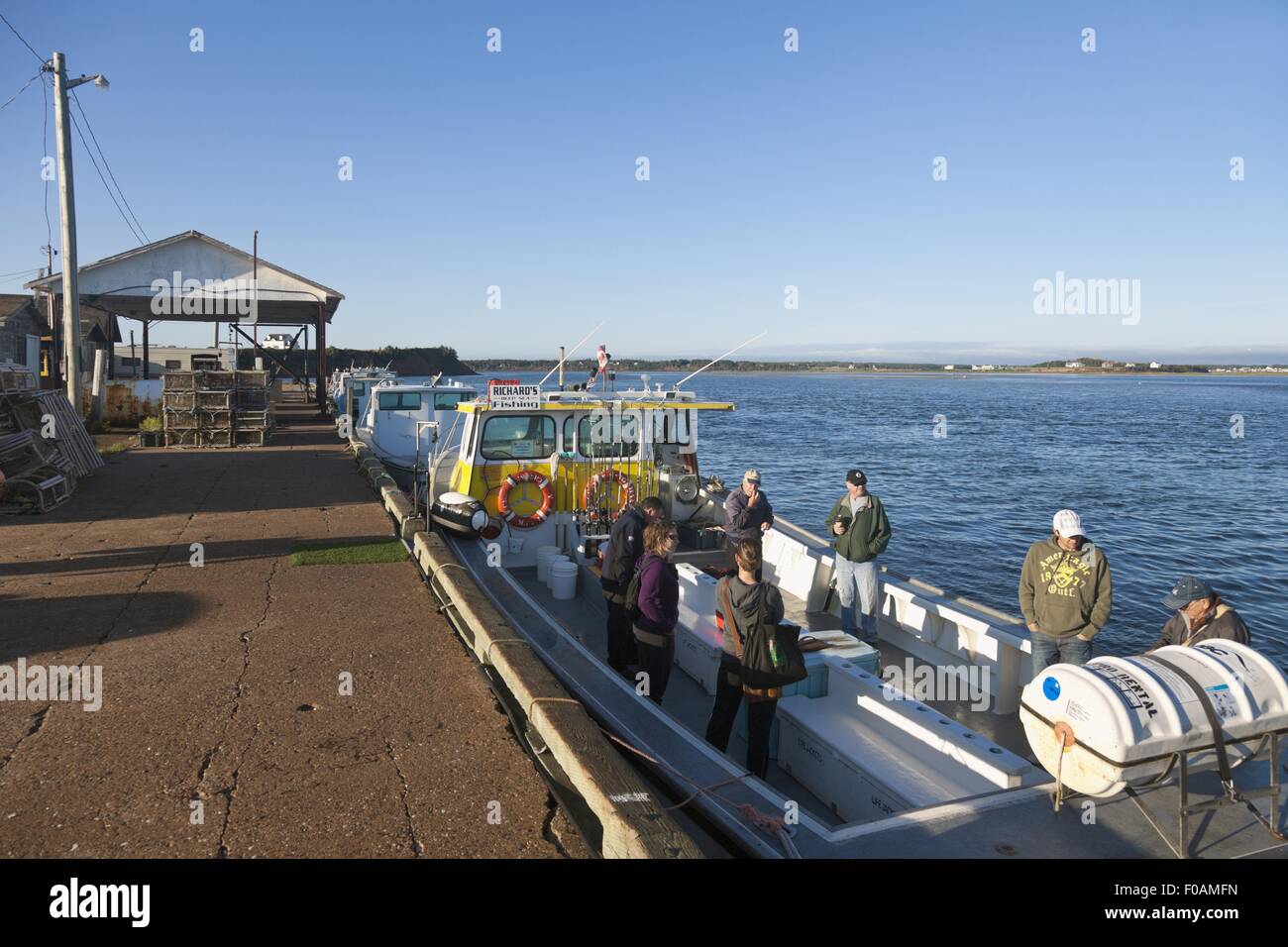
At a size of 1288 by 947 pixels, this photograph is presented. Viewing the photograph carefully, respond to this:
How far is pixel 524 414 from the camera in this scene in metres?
9.16

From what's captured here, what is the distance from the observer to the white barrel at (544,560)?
28.9ft

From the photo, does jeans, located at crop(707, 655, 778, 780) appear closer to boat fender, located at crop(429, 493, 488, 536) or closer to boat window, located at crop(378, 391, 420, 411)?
boat fender, located at crop(429, 493, 488, 536)

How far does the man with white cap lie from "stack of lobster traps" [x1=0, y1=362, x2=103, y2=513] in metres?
11.4

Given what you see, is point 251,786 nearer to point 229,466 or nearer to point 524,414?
point 524,414

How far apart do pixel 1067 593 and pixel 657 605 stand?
105 inches

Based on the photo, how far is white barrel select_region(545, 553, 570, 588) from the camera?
8.55 meters

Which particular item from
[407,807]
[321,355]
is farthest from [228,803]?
[321,355]

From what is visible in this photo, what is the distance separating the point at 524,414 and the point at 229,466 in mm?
9848

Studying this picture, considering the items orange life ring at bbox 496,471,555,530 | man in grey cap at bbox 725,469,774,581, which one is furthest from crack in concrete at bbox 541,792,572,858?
orange life ring at bbox 496,471,555,530

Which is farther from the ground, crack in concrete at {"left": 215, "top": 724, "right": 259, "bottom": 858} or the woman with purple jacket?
the woman with purple jacket

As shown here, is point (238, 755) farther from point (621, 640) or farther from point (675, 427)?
point (675, 427)

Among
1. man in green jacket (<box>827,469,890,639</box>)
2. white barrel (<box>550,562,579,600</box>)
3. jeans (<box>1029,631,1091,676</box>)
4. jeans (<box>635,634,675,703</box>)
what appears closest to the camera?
jeans (<box>1029,631,1091,676</box>)

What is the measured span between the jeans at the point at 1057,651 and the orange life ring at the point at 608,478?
454 centimetres
